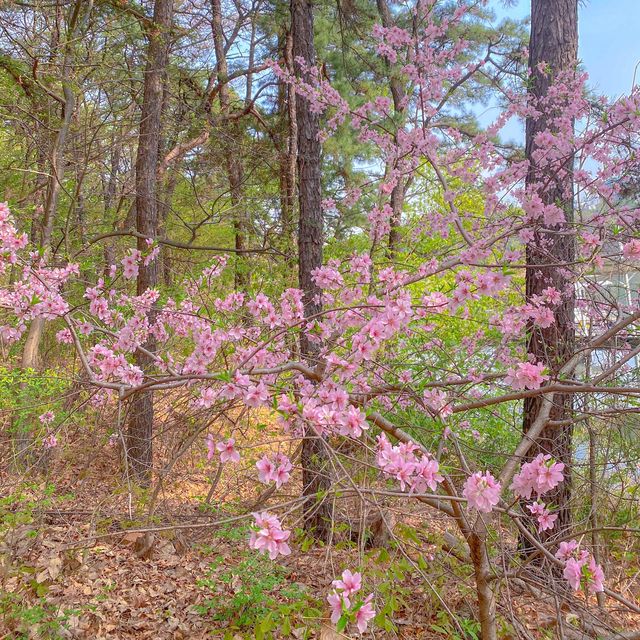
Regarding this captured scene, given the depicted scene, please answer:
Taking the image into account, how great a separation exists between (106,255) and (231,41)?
12.8ft

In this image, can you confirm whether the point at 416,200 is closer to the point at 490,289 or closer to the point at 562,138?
the point at 562,138

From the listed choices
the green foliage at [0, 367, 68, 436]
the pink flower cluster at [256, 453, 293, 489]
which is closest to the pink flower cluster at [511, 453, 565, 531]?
the pink flower cluster at [256, 453, 293, 489]

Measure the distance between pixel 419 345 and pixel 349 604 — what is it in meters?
2.75

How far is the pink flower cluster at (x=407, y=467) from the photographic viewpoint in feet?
5.24

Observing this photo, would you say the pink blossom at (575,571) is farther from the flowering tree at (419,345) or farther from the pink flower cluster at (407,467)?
the pink flower cluster at (407,467)

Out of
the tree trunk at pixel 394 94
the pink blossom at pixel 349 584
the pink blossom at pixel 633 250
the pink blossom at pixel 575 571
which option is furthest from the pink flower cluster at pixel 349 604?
the tree trunk at pixel 394 94

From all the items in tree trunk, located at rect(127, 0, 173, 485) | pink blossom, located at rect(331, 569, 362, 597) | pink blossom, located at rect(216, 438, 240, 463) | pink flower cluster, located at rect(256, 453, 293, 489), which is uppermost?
tree trunk, located at rect(127, 0, 173, 485)

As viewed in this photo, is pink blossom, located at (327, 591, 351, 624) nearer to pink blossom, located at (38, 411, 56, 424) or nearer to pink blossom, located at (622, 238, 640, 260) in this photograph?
pink blossom, located at (622, 238, 640, 260)

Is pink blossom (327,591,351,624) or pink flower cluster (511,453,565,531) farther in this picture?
pink flower cluster (511,453,565,531)

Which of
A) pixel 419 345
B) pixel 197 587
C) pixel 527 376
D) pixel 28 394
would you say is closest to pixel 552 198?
pixel 419 345

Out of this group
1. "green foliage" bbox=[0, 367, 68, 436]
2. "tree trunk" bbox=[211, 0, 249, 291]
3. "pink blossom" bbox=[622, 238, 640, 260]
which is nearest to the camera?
"pink blossom" bbox=[622, 238, 640, 260]

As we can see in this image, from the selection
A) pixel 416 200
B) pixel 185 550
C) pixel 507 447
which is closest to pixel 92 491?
pixel 185 550

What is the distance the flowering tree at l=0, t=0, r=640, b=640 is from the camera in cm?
176

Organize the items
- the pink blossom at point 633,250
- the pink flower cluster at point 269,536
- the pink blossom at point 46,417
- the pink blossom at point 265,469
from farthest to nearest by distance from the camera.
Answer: the pink blossom at point 46,417 < the pink blossom at point 633,250 < the pink blossom at point 265,469 < the pink flower cluster at point 269,536
